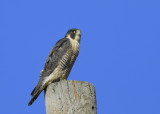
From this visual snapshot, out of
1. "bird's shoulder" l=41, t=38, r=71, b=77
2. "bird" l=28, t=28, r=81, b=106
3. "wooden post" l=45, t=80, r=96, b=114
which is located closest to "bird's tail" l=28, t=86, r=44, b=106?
"bird" l=28, t=28, r=81, b=106

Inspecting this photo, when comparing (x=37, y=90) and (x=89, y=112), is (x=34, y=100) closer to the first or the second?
(x=37, y=90)

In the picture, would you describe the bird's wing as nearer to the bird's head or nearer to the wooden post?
the bird's head

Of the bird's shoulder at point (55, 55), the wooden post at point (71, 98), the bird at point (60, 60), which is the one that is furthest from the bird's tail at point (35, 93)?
the wooden post at point (71, 98)

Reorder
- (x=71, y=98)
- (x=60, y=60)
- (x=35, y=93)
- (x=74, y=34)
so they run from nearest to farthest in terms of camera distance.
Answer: (x=71, y=98) < (x=35, y=93) < (x=60, y=60) < (x=74, y=34)

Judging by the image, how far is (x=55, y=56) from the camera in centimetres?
Answer: 725

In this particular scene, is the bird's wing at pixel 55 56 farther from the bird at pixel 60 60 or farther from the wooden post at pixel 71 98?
the wooden post at pixel 71 98

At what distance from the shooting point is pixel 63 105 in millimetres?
4059

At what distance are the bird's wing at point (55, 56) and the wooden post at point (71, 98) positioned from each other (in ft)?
8.32

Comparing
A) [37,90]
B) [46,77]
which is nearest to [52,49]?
[46,77]

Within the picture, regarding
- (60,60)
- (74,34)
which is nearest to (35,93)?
(60,60)

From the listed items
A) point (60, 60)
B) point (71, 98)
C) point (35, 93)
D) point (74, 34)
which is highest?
point (74, 34)

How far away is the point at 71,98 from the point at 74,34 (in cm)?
382

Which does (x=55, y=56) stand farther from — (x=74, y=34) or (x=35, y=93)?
(x=35, y=93)

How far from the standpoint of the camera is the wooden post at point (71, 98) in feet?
13.3
